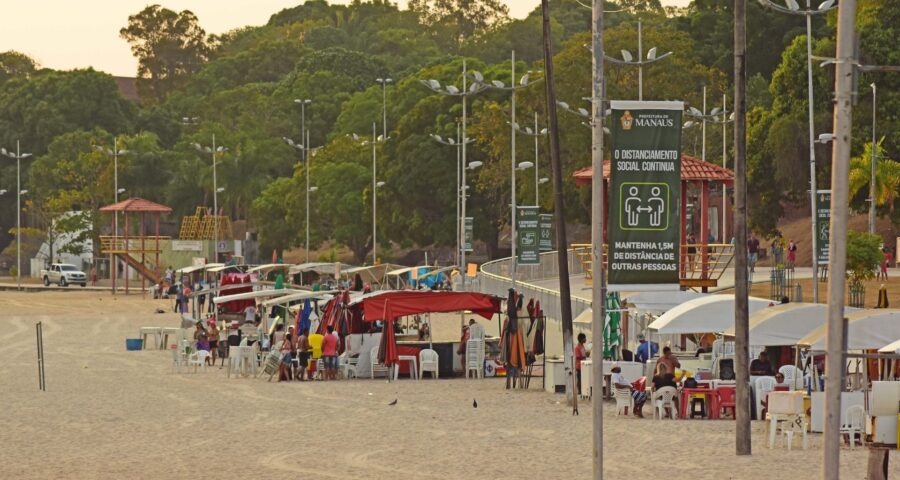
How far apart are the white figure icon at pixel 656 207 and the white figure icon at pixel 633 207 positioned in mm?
135

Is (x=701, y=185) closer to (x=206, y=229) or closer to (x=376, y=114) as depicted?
(x=206, y=229)

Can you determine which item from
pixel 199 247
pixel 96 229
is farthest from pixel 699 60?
pixel 96 229

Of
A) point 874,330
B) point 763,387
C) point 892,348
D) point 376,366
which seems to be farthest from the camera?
point 376,366

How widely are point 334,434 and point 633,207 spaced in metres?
7.13

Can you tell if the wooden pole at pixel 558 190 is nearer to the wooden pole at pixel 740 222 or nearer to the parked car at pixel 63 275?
the wooden pole at pixel 740 222

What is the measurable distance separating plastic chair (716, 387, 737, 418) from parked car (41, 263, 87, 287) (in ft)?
242

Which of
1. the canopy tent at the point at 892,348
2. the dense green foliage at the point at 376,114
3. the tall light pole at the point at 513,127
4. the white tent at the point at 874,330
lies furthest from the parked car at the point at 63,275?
the canopy tent at the point at 892,348

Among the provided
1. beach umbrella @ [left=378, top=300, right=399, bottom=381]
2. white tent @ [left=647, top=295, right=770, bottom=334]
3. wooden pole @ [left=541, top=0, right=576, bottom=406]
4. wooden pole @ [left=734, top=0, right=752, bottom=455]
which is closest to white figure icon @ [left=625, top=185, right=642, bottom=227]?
wooden pole @ [left=734, top=0, right=752, bottom=455]

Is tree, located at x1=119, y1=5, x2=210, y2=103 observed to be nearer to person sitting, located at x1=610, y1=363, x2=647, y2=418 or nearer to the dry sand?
the dry sand

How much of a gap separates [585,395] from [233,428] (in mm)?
7065

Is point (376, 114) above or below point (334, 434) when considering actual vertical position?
above

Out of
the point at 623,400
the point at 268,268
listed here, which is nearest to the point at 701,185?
the point at 623,400

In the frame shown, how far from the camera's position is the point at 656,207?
1944cm

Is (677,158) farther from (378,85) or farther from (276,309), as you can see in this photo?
(378,85)
